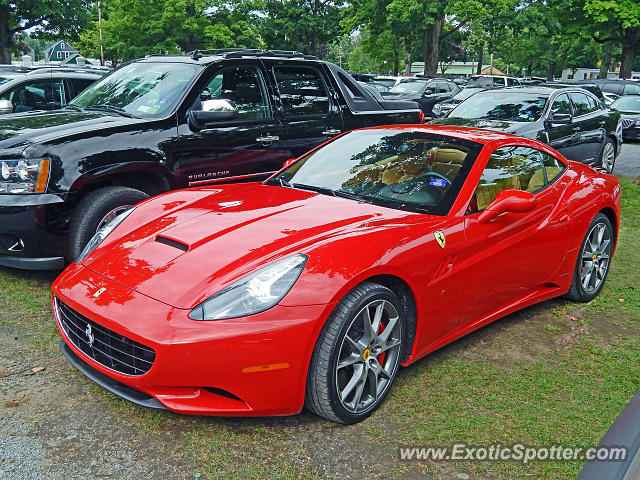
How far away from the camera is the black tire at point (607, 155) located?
10.8m

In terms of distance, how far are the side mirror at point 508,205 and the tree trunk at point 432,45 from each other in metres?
31.4

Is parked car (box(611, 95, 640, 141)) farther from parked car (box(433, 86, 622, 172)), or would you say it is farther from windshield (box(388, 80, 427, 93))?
parked car (box(433, 86, 622, 172))

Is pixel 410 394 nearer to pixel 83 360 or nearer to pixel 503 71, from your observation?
pixel 83 360

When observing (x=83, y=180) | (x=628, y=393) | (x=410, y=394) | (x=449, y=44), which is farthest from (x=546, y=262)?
(x=449, y=44)

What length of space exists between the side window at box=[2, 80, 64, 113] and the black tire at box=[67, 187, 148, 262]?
200 inches

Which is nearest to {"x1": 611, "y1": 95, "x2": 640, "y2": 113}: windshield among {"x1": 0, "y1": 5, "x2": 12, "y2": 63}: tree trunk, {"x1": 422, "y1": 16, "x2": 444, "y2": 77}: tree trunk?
{"x1": 422, "y1": 16, "x2": 444, "y2": 77}: tree trunk

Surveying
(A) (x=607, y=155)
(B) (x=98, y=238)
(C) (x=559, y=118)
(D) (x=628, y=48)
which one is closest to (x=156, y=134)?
(B) (x=98, y=238)

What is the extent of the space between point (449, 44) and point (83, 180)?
5251 centimetres

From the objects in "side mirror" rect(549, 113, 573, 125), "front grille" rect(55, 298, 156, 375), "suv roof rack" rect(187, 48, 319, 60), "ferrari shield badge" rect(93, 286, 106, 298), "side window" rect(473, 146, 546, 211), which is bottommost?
"front grille" rect(55, 298, 156, 375)

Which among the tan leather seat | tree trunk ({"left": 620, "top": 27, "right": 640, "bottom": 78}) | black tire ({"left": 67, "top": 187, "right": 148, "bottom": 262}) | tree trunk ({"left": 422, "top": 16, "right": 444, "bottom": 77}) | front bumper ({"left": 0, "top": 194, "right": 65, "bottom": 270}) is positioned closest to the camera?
the tan leather seat

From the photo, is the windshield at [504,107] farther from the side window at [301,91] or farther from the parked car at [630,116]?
the parked car at [630,116]

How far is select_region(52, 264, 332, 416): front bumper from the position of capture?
2.76 m

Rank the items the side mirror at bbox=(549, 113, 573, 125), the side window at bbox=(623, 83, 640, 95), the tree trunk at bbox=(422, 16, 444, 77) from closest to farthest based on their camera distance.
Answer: the side mirror at bbox=(549, 113, 573, 125), the side window at bbox=(623, 83, 640, 95), the tree trunk at bbox=(422, 16, 444, 77)

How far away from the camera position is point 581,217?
15.5 feet
